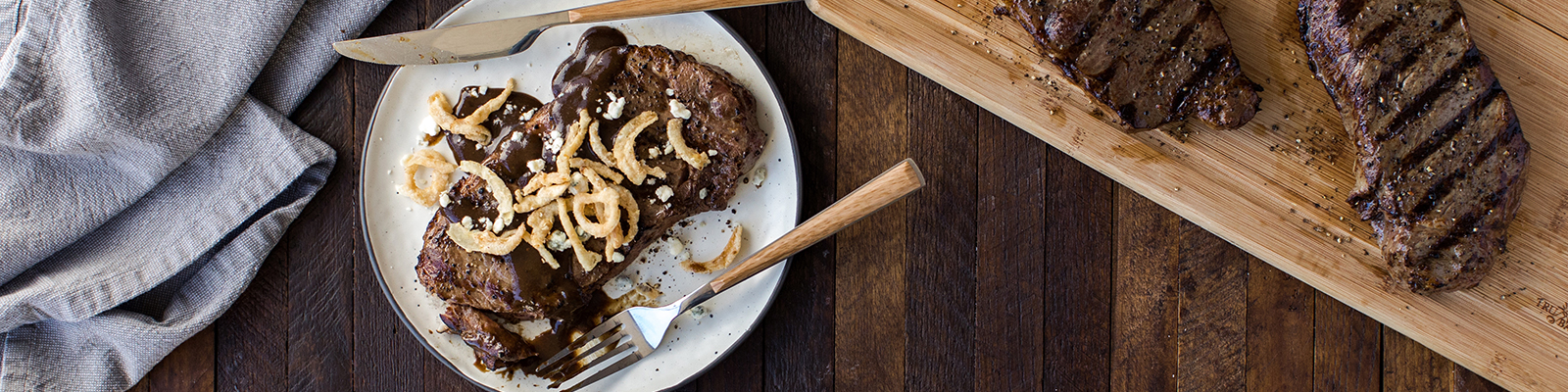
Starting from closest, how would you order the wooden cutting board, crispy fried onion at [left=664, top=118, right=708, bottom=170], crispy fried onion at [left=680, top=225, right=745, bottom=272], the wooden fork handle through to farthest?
the wooden fork handle < crispy fried onion at [left=664, top=118, right=708, bottom=170] < the wooden cutting board < crispy fried onion at [left=680, top=225, right=745, bottom=272]

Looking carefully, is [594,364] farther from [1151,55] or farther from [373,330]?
[1151,55]

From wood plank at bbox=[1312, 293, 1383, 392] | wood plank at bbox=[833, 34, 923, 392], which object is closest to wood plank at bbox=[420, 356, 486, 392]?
wood plank at bbox=[833, 34, 923, 392]

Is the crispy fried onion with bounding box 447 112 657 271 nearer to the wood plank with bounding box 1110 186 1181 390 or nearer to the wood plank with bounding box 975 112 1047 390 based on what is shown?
the wood plank with bounding box 975 112 1047 390

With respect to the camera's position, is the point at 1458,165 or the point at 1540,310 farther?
the point at 1540,310

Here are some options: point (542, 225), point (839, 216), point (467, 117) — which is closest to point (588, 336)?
point (542, 225)

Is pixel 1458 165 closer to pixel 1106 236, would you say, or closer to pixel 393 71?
pixel 1106 236

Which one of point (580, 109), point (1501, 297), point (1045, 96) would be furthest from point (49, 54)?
point (1501, 297)

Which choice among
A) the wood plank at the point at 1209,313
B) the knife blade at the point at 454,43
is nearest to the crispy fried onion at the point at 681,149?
the knife blade at the point at 454,43
